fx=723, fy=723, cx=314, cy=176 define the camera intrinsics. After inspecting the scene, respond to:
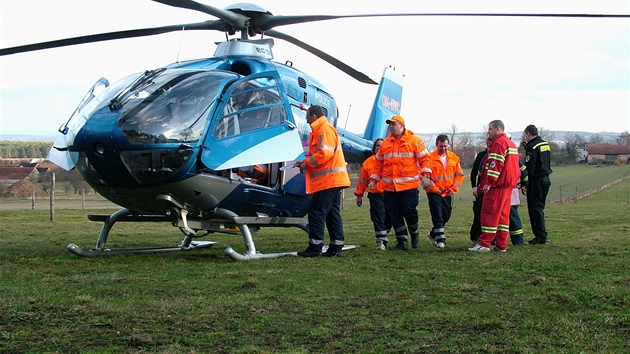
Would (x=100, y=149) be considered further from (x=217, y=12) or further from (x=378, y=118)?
(x=378, y=118)

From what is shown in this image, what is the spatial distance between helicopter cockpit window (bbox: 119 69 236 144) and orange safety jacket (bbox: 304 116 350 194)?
146 cm

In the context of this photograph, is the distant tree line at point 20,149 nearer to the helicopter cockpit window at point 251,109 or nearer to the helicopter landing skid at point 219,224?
the helicopter landing skid at point 219,224

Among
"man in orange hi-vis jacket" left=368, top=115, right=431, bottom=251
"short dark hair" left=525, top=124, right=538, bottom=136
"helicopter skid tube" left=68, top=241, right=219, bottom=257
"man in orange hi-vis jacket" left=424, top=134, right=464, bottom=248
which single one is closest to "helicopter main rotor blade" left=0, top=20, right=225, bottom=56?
"helicopter skid tube" left=68, top=241, right=219, bottom=257

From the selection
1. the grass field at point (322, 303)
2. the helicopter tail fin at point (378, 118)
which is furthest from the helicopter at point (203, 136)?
the helicopter tail fin at point (378, 118)

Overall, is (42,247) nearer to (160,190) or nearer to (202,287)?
(160,190)

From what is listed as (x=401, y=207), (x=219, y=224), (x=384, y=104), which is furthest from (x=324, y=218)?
(x=384, y=104)

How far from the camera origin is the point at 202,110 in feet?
29.5

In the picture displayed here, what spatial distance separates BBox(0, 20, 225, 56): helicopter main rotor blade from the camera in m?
9.98

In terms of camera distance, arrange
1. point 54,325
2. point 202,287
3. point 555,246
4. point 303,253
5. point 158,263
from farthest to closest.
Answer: point 555,246 → point 303,253 → point 158,263 → point 202,287 → point 54,325

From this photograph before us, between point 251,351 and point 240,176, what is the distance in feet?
17.4

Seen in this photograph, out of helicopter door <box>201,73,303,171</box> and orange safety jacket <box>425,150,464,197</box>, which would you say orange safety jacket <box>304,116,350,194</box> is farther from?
orange safety jacket <box>425,150,464,197</box>

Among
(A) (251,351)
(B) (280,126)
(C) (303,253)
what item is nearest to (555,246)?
(C) (303,253)

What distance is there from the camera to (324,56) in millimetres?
12336

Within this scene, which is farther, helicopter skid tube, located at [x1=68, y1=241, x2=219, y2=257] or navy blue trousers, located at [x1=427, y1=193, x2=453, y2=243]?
navy blue trousers, located at [x1=427, y1=193, x2=453, y2=243]
